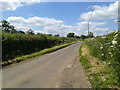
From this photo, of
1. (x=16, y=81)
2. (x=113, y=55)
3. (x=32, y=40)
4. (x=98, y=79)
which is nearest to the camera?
(x=113, y=55)

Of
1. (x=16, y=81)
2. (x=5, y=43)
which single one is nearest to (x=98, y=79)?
(x=16, y=81)

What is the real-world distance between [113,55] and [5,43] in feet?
45.7

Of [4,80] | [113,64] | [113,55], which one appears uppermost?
[113,55]

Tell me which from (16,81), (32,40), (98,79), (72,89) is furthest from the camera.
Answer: (32,40)

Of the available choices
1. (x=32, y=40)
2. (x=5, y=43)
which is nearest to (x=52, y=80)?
(x=5, y=43)

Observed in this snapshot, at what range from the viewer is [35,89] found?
6098 mm

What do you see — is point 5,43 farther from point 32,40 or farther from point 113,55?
point 113,55

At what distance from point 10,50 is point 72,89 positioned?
13.1 meters

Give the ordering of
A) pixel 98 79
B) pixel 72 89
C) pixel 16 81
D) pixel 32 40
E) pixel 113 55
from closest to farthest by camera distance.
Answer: pixel 113 55, pixel 72 89, pixel 98 79, pixel 16 81, pixel 32 40

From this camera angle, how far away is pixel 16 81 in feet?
23.8

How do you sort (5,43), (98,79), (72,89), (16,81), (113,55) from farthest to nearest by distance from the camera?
1. (5,43)
2. (16,81)
3. (98,79)
4. (72,89)
5. (113,55)

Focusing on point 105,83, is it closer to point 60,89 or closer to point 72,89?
point 72,89

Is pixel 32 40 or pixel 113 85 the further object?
pixel 32 40

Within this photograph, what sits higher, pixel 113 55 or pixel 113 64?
pixel 113 55
